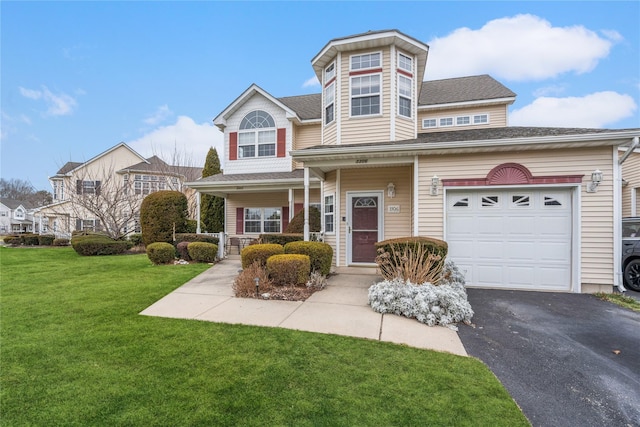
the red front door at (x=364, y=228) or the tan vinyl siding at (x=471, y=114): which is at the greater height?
the tan vinyl siding at (x=471, y=114)

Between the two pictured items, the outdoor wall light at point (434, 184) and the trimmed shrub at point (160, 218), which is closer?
the outdoor wall light at point (434, 184)

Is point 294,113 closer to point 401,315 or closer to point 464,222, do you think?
point 464,222

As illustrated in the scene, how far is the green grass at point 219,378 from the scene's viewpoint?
233 centimetres

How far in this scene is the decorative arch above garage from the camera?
6395 mm

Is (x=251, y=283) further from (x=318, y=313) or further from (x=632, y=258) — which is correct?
(x=632, y=258)

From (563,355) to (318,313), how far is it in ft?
10.9

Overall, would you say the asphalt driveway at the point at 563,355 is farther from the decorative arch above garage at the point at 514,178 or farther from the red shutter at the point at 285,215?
the red shutter at the point at 285,215

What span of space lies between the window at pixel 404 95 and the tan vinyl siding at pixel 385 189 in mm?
2041

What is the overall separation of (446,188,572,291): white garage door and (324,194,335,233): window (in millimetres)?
3406

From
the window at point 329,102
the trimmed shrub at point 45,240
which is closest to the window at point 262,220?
the window at point 329,102

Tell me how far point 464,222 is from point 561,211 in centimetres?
205

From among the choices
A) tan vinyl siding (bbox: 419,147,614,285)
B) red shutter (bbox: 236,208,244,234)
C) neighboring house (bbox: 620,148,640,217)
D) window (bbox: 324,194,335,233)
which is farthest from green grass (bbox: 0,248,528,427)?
neighboring house (bbox: 620,148,640,217)

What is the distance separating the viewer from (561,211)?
6.52m

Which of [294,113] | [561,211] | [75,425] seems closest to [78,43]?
[294,113]
